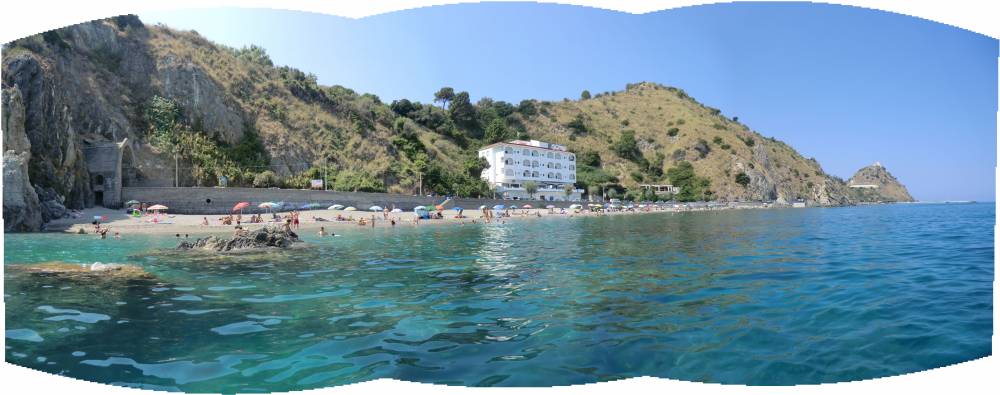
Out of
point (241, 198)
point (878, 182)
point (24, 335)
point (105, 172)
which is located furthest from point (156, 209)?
point (878, 182)

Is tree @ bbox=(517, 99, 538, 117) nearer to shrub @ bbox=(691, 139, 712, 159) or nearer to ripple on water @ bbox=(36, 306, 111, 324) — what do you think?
shrub @ bbox=(691, 139, 712, 159)

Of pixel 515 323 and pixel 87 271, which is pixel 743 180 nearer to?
pixel 515 323

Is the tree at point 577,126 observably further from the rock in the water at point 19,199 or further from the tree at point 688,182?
the rock in the water at point 19,199

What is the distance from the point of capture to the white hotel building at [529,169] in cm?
7281

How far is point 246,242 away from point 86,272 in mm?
6293

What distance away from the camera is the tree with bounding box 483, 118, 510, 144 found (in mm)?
89312

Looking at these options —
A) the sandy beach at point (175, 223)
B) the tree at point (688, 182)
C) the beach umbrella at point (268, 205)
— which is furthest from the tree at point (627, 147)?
the beach umbrella at point (268, 205)

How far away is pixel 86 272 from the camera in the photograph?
9.28 metres

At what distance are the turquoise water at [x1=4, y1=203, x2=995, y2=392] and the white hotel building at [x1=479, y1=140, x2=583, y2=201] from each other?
60122mm

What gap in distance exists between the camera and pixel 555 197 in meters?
76.6

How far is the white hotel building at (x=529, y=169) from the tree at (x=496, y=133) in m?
11.5

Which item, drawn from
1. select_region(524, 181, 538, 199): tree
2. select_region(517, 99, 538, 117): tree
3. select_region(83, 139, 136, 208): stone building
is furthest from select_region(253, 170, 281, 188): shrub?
select_region(517, 99, 538, 117): tree

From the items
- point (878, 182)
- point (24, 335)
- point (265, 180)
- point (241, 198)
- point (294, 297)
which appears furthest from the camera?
point (265, 180)

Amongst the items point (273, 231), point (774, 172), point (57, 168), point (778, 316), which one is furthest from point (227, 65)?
point (774, 172)
